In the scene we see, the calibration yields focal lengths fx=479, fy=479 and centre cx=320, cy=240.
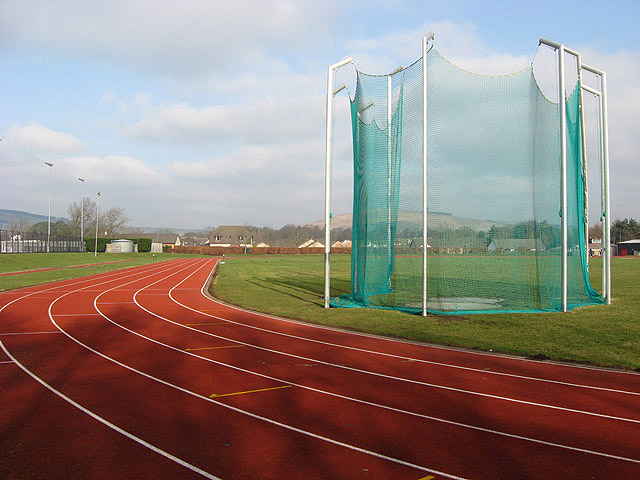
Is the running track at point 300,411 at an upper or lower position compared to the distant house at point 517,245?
lower

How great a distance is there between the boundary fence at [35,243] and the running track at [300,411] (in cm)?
5621

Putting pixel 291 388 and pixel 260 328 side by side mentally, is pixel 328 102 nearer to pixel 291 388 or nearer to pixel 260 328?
pixel 260 328

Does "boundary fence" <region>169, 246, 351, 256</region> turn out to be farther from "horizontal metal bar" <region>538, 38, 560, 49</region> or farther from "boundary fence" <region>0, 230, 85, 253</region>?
A: "horizontal metal bar" <region>538, 38, 560, 49</region>

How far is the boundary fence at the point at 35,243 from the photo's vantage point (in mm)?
58188

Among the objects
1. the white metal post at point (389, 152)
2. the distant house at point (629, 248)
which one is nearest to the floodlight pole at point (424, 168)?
the white metal post at point (389, 152)

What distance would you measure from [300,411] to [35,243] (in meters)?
68.6

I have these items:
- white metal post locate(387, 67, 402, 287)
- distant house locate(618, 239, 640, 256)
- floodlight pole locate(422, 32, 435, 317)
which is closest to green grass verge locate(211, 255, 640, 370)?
floodlight pole locate(422, 32, 435, 317)

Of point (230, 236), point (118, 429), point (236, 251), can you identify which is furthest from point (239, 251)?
point (118, 429)

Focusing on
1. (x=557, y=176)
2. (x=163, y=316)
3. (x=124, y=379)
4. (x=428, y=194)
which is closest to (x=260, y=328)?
(x=163, y=316)

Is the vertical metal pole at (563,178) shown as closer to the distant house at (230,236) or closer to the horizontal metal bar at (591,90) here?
the horizontal metal bar at (591,90)

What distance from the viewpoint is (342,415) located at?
600cm

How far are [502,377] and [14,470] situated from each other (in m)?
6.67

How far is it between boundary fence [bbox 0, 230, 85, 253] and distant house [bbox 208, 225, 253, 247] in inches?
2495

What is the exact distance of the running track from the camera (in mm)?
4625
